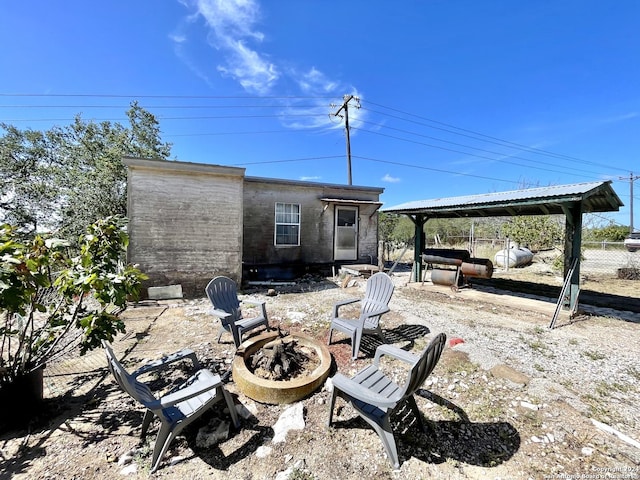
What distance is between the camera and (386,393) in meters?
2.19

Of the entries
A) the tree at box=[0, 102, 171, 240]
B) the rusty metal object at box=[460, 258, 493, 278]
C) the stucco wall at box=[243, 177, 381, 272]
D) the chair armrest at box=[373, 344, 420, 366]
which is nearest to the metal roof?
the rusty metal object at box=[460, 258, 493, 278]

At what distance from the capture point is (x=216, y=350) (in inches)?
150

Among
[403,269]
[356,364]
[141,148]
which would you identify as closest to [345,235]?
[403,269]

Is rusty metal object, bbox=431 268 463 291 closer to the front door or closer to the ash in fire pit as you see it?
the front door

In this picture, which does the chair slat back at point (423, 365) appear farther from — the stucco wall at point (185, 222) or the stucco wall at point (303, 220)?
the stucco wall at point (303, 220)

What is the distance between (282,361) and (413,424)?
1.52 metres

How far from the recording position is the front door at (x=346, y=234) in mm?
10180

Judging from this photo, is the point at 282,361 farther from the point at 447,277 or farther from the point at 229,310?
the point at 447,277

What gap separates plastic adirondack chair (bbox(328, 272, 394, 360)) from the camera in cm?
362

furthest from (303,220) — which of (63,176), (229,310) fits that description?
(63,176)

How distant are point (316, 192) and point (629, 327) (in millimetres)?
8525

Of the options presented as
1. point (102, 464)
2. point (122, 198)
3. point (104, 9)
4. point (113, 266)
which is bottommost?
point (102, 464)

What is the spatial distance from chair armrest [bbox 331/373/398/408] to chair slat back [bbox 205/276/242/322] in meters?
2.19

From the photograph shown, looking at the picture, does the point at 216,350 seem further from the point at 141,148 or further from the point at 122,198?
the point at 141,148
